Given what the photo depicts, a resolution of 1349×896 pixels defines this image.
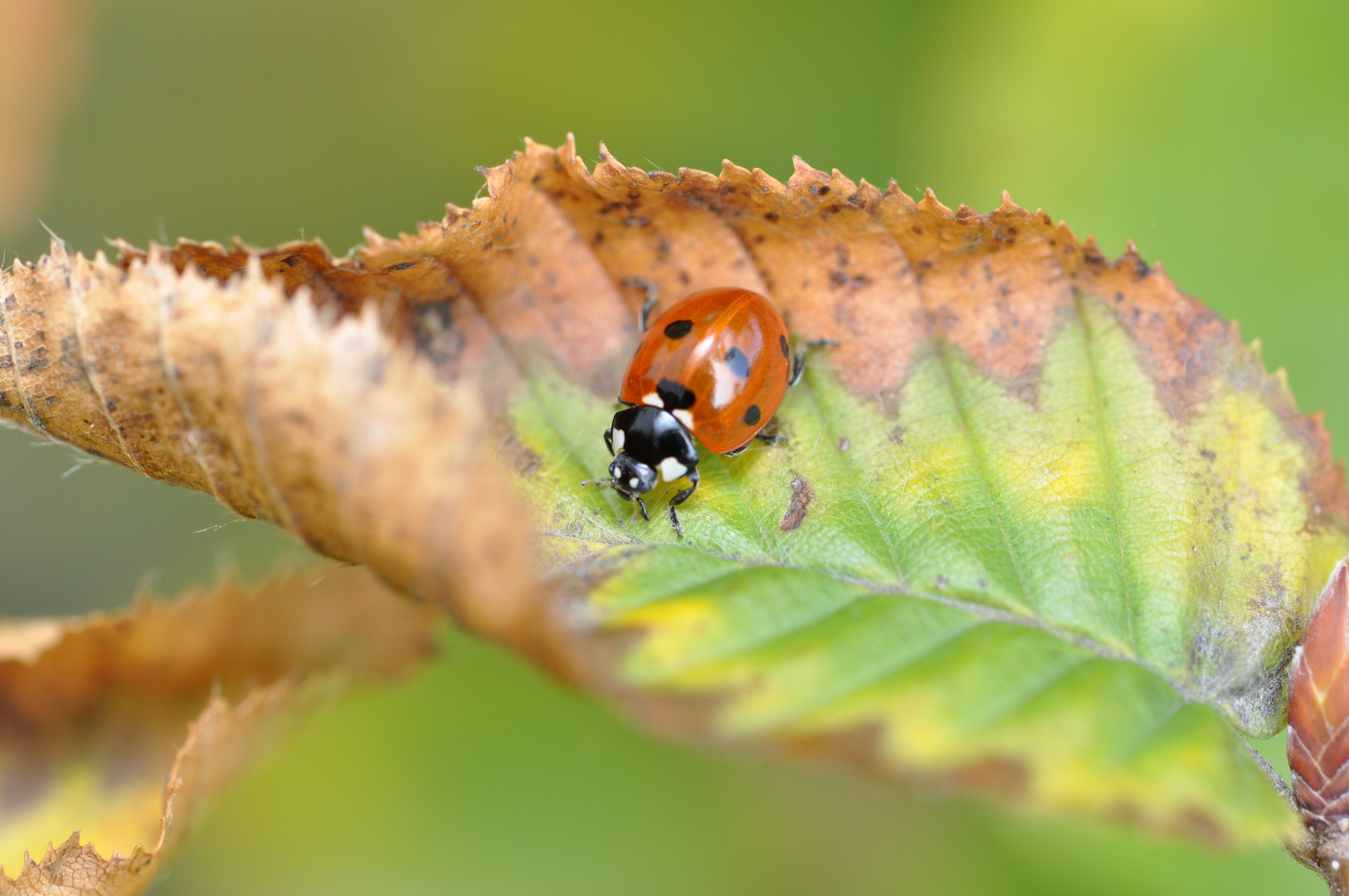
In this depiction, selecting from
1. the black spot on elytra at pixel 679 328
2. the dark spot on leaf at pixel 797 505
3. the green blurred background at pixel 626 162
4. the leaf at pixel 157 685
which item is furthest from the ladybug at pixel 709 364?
the green blurred background at pixel 626 162

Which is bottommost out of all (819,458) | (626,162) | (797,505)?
(797,505)

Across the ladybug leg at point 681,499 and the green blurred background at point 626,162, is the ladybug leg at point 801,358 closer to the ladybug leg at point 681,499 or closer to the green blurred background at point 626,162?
the ladybug leg at point 681,499

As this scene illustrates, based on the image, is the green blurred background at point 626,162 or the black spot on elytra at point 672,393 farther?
the green blurred background at point 626,162

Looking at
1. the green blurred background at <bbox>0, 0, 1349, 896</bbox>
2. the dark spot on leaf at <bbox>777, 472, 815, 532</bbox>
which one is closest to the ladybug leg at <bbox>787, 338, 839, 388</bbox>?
the dark spot on leaf at <bbox>777, 472, 815, 532</bbox>

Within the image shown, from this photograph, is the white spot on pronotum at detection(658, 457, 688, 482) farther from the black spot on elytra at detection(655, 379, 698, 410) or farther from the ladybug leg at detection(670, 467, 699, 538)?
the black spot on elytra at detection(655, 379, 698, 410)

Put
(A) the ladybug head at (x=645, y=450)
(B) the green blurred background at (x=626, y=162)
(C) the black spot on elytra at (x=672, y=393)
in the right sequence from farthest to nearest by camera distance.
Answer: (B) the green blurred background at (x=626, y=162) → (C) the black spot on elytra at (x=672, y=393) → (A) the ladybug head at (x=645, y=450)

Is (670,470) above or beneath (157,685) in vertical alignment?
above

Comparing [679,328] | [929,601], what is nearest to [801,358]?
[679,328]

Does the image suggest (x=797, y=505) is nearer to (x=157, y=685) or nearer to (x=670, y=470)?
(x=670, y=470)
